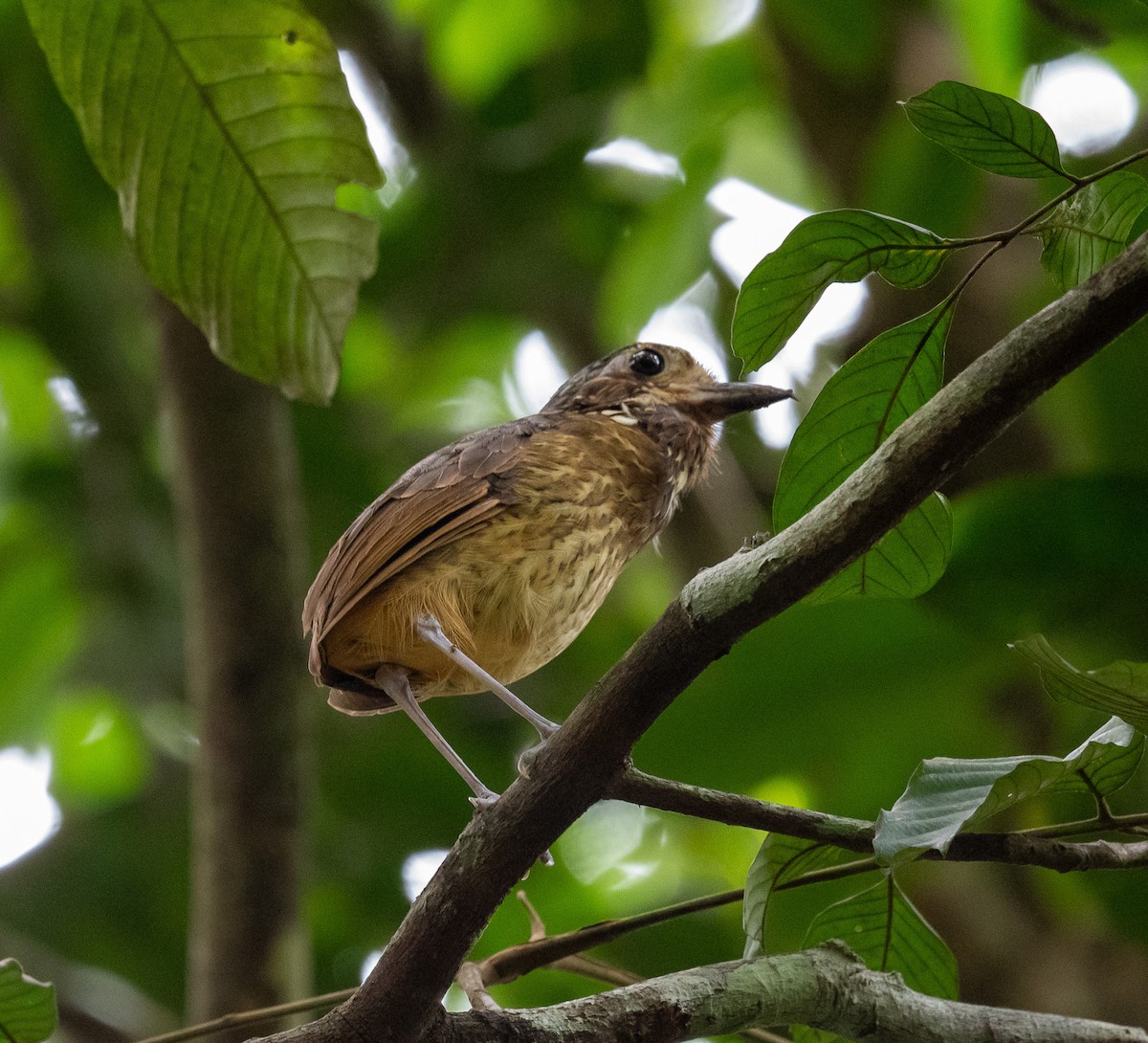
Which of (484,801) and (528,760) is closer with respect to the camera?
(528,760)

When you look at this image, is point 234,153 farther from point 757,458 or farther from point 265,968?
point 757,458

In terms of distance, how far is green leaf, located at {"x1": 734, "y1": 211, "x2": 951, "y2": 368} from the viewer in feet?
5.58

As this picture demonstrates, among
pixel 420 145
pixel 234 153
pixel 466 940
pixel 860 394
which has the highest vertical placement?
pixel 420 145

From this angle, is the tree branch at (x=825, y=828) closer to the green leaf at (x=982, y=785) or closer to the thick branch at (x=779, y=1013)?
the green leaf at (x=982, y=785)

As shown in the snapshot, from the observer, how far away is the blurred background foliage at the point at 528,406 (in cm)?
346

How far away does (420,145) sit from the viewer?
16.0 feet

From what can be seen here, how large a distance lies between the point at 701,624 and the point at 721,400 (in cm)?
134

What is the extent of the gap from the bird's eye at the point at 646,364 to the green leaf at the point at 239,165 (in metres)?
0.77

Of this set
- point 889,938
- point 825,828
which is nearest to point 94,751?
point 889,938

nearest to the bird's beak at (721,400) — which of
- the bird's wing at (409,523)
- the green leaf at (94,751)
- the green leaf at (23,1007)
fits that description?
the bird's wing at (409,523)

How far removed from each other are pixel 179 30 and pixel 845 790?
2277 millimetres

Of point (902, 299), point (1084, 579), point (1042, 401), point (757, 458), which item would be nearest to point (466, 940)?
point (1084, 579)

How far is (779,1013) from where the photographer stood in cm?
178

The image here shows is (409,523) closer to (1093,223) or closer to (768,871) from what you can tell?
(768,871)
